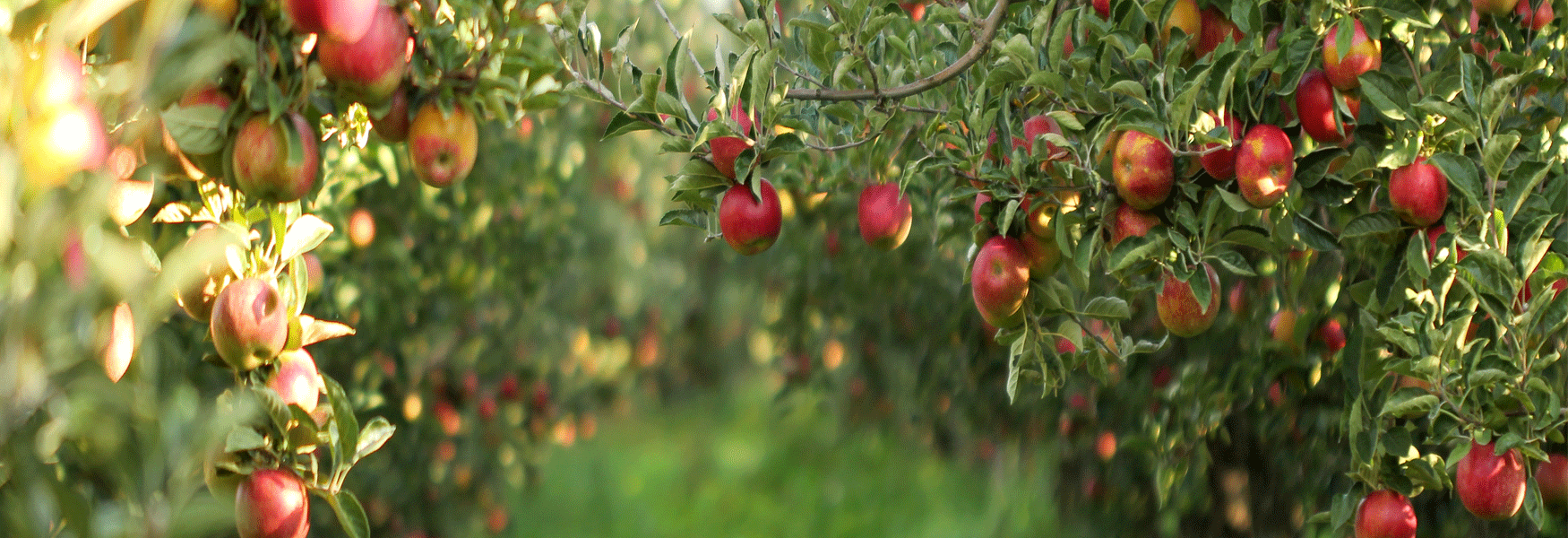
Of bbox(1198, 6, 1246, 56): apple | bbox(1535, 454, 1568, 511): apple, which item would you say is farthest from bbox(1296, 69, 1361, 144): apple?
bbox(1535, 454, 1568, 511): apple

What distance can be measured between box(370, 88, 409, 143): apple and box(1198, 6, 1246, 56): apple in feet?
3.44

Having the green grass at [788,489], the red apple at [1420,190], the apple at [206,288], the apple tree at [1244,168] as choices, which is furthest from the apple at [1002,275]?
the green grass at [788,489]

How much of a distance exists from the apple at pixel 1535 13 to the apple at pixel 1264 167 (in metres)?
0.36

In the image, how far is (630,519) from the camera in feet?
19.6

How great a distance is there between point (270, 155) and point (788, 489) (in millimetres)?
5336

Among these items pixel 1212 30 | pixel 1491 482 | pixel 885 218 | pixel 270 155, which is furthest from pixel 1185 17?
pixel 270 155

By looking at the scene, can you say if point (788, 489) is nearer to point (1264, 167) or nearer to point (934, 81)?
point (934, 81)

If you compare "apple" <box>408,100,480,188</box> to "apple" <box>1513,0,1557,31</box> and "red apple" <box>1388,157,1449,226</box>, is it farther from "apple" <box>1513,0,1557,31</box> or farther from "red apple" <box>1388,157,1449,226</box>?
"apple" <box>1513,0,1557,31</box>

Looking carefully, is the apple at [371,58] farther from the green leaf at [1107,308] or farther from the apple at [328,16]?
the green leaf at [1107,308]

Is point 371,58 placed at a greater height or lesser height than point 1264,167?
greater

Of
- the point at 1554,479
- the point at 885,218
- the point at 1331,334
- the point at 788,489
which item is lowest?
the point at 788,489

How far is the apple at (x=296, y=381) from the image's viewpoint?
4.47 feet

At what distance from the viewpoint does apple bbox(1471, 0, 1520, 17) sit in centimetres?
144

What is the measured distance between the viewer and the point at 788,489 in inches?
251
